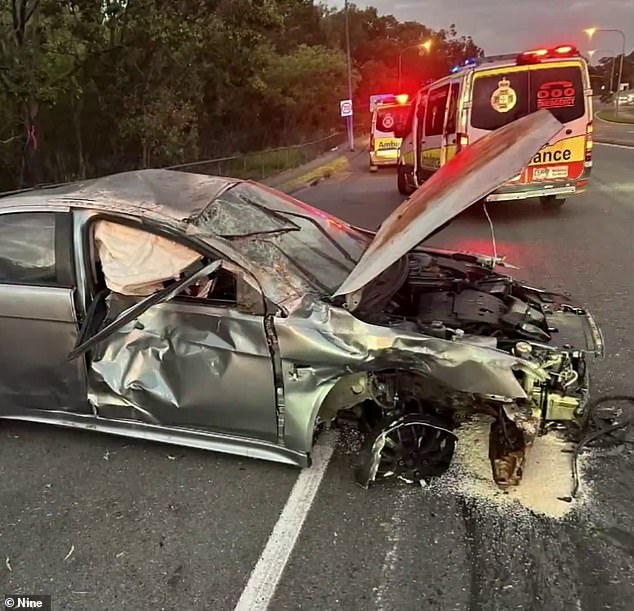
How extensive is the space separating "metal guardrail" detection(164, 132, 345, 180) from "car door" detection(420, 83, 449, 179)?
14.4 feet

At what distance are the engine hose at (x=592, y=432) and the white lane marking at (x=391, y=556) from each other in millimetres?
871

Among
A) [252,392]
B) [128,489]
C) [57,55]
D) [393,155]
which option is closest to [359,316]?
[252,392]

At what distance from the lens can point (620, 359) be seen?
486cm

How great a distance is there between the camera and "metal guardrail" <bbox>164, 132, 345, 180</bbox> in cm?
1638

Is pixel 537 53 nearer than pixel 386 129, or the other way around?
pixel 537 53

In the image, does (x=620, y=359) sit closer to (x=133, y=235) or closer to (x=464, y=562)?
(x=464, y=562)

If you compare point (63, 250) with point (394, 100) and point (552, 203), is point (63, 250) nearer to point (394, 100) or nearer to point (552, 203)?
point (552, 203)

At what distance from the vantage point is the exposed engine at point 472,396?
3.23 meters

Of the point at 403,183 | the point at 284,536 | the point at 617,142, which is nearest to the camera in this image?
the point at 284,536

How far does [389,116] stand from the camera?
2191 cm

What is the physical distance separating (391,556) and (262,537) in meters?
0.62

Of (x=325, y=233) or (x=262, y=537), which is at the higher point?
(x=325, y=233)

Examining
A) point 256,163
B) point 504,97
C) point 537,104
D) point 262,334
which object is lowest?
point 256,163

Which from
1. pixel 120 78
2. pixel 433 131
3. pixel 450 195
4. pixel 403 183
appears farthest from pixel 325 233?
pixel 120 78
